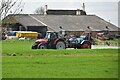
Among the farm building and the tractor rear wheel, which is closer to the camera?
the tractor rear wheel

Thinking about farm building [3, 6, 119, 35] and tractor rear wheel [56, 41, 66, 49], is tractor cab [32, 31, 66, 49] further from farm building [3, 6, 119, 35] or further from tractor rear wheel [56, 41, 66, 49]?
farm building [3, 6, 119, 35]

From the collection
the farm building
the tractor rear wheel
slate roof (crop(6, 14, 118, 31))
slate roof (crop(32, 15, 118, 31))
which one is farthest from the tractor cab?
slate roof (crop(32, 15, 118, 31))

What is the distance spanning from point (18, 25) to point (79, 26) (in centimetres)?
1590

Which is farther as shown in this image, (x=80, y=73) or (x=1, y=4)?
(x=80, y=73)

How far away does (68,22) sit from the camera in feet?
333

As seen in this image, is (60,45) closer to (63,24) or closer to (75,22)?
(63,24)

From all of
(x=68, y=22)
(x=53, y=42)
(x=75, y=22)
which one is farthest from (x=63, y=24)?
(x=53, y=42)

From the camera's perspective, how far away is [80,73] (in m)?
17.3

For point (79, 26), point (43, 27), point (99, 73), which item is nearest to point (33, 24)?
point (43, 27)

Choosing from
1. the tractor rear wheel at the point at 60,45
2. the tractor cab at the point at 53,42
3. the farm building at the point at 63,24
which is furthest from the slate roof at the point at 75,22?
the tractor rear wheel at the point at 60,45

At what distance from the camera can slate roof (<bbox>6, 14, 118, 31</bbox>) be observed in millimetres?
96938

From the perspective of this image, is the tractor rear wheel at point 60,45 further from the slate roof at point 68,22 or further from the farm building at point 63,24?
the slate roof at point 68,22

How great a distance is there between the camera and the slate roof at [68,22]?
96.9 m

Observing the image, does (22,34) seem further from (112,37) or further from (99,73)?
(99,73)
